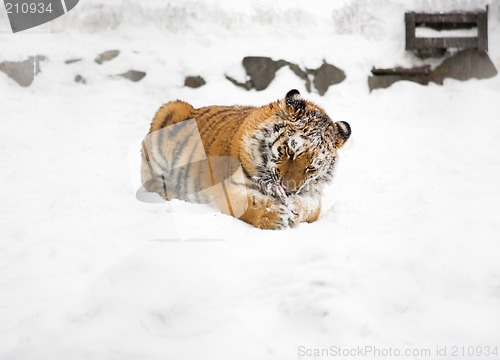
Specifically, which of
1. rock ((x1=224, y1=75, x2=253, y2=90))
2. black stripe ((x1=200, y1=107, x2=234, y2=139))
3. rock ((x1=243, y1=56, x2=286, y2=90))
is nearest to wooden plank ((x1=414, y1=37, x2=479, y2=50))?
rock ((x1=243, y1=56, x2=286, y2=90))

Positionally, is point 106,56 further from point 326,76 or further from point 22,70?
point 326,76

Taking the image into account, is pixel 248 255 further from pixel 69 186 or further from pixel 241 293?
pixel 69 186

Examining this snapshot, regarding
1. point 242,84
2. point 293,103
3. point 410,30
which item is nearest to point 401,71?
point 410,30

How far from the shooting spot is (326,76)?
617 centimetres

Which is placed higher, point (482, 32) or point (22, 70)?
point (22, 70)

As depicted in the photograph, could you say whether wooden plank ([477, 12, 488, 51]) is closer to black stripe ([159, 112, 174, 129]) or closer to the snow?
the snow

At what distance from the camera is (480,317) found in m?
1.96

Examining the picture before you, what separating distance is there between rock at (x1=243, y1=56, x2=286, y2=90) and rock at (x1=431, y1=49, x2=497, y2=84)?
6.65 ft

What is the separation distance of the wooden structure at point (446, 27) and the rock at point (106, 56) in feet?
12.0

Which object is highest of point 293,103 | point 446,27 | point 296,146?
point 293,103

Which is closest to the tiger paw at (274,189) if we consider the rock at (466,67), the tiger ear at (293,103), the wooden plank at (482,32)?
the tiger ear at (293,103)

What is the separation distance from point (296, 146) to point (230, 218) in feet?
2.08

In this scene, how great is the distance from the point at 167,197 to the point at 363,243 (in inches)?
77.9

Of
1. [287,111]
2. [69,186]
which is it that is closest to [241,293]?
[287,111]
